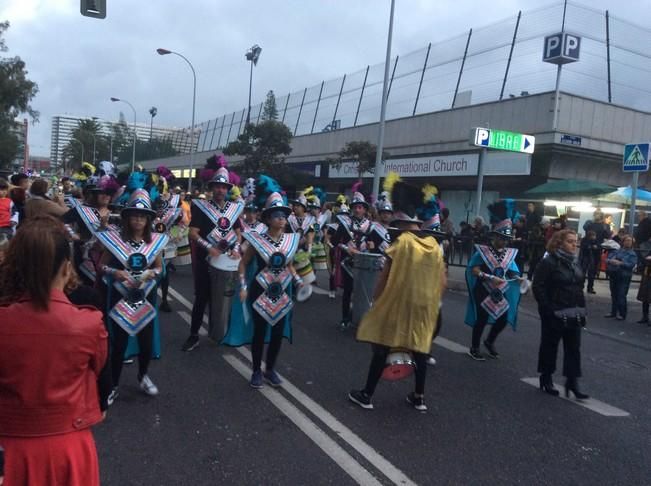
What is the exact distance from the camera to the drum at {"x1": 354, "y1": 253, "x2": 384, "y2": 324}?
295 inches

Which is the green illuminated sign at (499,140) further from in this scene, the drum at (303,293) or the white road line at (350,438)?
the white road line at (350,438)

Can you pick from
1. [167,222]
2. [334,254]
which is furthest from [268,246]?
[334,254]

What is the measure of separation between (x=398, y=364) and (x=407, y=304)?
21.1 inches

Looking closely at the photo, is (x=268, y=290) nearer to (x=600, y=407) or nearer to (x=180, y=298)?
(x=600, y=407)

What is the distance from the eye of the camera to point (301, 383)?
565cm

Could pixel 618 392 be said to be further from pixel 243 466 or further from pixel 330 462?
pixel 243 466

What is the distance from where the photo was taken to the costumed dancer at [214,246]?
21.5ft

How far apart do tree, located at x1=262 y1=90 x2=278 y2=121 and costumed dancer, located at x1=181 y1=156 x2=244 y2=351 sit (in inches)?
1601

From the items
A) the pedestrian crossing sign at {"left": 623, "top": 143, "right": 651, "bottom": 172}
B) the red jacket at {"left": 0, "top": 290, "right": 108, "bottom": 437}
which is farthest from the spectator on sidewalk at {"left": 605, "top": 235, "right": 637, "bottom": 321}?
the red jacket at {"left": 0, "top": 290, "right": 108, "bottom": 437}

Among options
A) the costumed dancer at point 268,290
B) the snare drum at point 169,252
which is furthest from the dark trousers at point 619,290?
the snare drum at point 169,252

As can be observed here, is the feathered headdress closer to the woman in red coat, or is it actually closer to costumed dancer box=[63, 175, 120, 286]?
costumed dancer box=[63, 175, 120, 286]

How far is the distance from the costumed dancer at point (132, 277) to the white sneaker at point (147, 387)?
0.02m

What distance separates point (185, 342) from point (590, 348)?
5.44 metres

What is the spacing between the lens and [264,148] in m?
33.9
